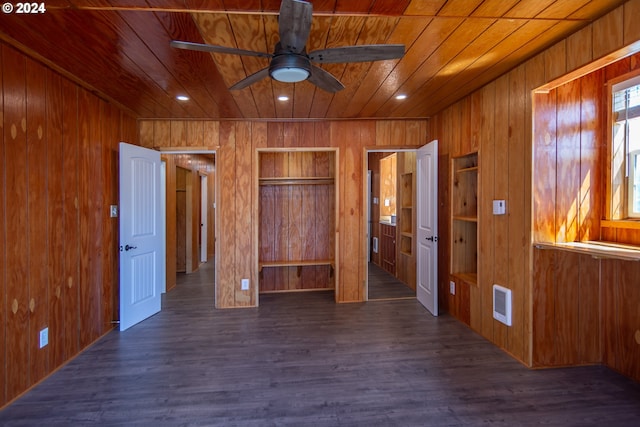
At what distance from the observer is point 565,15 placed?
6.46 feet

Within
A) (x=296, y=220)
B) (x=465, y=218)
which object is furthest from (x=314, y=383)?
(x=296, y=220)

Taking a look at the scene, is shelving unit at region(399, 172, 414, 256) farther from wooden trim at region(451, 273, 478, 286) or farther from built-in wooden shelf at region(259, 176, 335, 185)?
wooden trim at region(451, 273, 478, 286)

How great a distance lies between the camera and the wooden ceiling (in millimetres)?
1850

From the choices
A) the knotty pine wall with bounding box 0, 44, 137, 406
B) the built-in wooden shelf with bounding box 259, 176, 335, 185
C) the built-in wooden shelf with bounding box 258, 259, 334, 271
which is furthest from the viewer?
the built-in wooden shelf with bounding box 259, 176, 335, 185

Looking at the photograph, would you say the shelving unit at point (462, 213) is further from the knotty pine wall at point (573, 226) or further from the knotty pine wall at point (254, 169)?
the knotty pine wall at point (573, 226)

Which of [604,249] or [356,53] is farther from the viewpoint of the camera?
[604,249]

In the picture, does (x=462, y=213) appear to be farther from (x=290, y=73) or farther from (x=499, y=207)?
(x=290, y=73)

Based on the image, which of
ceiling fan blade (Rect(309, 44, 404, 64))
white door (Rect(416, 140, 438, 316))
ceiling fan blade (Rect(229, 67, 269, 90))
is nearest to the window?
white door (Rect(416, 140, 438, 316))

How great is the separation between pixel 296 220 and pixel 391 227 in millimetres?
2103

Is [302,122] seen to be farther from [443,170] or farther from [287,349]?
[287,349]

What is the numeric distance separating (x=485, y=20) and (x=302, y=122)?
8.51 ft

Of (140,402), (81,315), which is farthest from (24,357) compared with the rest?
(140,402)

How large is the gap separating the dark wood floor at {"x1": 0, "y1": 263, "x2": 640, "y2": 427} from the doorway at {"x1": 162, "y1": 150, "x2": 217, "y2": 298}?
2.06 m

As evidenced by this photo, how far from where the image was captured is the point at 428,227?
397 cm
